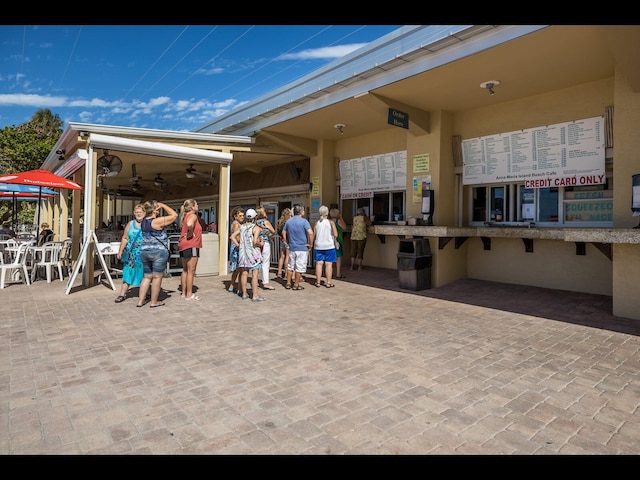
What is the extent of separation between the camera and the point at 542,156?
23.0 feet

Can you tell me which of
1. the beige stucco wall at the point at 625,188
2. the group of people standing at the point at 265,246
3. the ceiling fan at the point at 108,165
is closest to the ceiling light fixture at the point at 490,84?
the beige stucco wall at the point at 625,188

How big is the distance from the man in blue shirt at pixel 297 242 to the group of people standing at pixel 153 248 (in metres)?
1.81

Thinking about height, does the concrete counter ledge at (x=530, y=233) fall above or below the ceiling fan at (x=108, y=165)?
below

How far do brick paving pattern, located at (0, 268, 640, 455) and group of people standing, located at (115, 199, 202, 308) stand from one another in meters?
0.45

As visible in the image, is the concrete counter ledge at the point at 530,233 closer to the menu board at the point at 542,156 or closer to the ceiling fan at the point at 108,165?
the menu board at the point at 542,156

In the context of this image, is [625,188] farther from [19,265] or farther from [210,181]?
[210,181]

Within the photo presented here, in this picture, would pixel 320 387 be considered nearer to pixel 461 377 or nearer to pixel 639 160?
pixel 461 377

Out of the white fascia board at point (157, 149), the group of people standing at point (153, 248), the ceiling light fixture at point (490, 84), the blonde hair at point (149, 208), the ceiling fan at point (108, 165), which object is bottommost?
the group of people standing at point (153, 248)

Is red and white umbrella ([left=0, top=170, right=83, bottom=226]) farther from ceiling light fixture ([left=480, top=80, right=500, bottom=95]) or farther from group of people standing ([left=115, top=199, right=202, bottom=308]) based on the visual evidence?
ceiling light fixture ([left=480, top=80, right=500, bottom=95])

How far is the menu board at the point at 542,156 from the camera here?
6398mm

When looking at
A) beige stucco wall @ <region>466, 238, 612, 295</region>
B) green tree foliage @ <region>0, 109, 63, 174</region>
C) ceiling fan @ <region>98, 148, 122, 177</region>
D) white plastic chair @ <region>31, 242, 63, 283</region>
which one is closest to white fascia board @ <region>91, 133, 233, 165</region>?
ceiling fan @ <region>98, 148, 122, 177</region>

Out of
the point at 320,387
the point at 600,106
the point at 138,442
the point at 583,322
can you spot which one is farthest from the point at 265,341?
the point at 600,106
